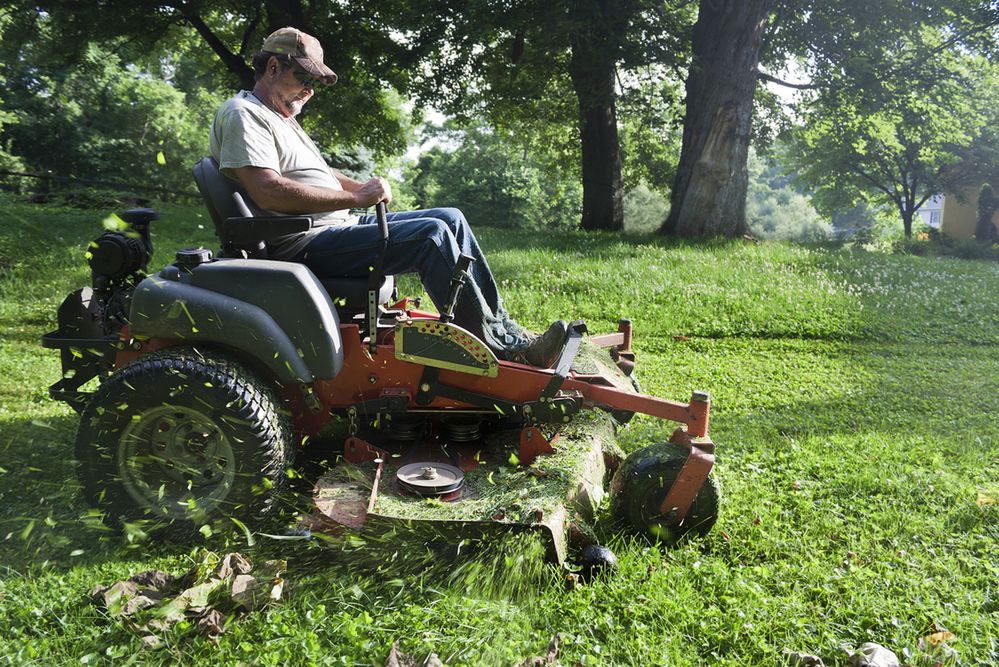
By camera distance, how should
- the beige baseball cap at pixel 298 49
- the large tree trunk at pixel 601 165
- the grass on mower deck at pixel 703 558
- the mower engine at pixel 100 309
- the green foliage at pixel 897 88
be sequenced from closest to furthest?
1. the grass on mower deck at pixel 703 558
2. the beige baseball cap at pixel 298 49
3. the mower engine at pixel 100 309
4. the green foliage at pixel 897 88
5. the large tree trunk at pixel 601 165

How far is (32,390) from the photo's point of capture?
16.0 ft

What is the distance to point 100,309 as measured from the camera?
11.9 ft

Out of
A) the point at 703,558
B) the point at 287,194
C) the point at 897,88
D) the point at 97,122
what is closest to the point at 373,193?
the point at 287,194

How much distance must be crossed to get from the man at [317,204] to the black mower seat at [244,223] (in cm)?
6

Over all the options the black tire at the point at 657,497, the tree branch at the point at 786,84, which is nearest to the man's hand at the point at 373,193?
the black tire at the point at 657,497

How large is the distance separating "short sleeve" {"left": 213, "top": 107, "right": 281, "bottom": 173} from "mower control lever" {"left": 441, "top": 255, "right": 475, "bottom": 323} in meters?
0.93

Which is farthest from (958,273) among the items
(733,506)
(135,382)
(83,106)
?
(83,106)

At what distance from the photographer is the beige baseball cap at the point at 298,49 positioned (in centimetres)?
333

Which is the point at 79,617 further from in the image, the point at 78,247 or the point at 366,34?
the point at 366,34

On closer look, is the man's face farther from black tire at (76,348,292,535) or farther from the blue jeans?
black tire at (76,348,292,535)

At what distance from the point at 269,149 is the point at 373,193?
1.64ft

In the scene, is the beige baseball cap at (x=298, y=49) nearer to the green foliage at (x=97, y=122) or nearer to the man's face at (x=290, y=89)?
the man's face at (x=290, y=89)

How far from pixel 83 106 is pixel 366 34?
50.1 feet

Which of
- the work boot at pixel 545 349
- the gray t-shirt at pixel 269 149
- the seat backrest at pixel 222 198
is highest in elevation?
the gray t-shirt at pixel 269 149
